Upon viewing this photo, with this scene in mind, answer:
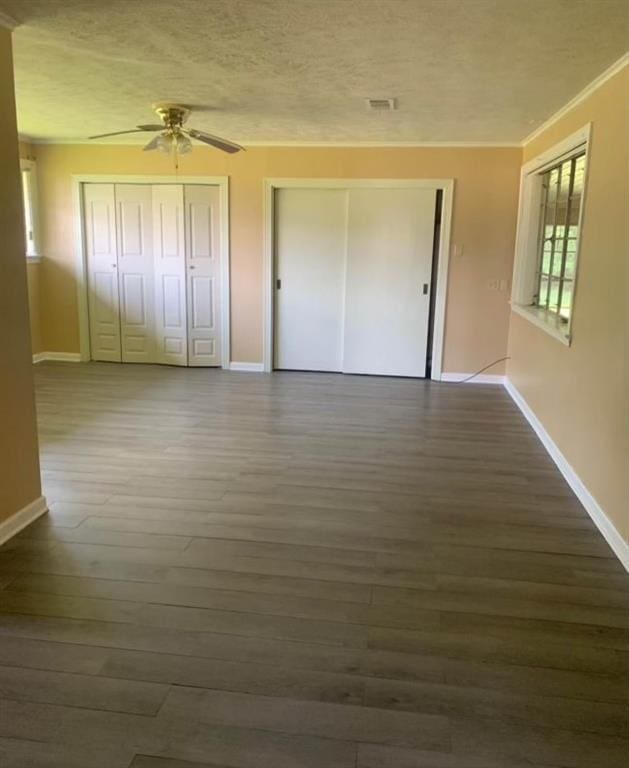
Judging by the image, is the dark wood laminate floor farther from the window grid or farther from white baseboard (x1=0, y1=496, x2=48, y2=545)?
the window grid

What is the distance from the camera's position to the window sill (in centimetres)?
410

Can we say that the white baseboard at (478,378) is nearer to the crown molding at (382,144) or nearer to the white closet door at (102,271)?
the crown molding at (382,144)

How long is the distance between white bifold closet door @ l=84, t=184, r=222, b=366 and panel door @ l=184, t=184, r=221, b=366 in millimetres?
10

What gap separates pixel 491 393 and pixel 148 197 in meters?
4.06

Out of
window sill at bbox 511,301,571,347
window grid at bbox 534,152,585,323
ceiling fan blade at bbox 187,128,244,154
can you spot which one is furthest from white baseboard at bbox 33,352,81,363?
window grid at bbox 534,152,585,323

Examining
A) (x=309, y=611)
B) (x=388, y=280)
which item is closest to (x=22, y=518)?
(x=309, y=611)

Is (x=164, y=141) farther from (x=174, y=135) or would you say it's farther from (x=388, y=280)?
(x=388, y=280)

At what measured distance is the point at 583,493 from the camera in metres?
3.50

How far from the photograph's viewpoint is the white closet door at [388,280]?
6215mm

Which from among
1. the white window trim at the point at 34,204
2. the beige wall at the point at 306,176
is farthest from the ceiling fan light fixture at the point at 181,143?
the white window trim at the point at 34,204

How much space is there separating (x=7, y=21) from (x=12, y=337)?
55.7 inches

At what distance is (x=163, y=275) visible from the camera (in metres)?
6.70

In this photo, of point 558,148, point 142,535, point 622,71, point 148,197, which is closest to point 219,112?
point 148,197

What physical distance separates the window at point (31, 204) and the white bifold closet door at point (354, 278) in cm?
262
